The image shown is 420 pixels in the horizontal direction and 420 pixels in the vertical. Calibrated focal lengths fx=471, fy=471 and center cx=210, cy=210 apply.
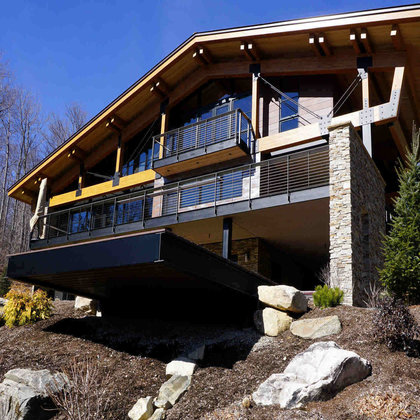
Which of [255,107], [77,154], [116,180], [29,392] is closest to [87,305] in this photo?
[29,392]

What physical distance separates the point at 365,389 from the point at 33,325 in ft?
26.8

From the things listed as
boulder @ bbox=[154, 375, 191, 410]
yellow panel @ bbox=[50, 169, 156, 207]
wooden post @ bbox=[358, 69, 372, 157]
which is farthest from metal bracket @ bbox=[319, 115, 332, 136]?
boulder @ bbox=[154, 375, 191, 410]

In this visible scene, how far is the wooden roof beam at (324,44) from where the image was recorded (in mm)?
15625

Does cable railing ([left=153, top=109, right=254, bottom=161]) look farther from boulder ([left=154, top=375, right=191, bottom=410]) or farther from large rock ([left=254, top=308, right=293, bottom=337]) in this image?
boulder ([left=154, top=375, right=191, bottom=410])

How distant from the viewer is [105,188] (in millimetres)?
21766

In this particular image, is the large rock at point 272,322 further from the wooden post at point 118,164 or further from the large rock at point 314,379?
the wooden post at point 118,164

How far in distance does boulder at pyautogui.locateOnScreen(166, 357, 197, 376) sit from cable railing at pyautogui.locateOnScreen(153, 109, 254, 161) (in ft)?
30.8

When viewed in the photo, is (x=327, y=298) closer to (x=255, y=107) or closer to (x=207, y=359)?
(x=207, y=359)

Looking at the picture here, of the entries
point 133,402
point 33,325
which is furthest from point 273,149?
Answer: point 133,402

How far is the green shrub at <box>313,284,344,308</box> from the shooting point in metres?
10.2

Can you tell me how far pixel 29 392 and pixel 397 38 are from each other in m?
13.9

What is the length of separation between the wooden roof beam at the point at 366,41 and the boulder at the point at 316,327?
980cm

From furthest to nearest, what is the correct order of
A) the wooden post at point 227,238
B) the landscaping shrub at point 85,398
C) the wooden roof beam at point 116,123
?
the wooden roof beam at point 116,123, the wooden post at point 227,238, the landscaping shrub at point 85,398

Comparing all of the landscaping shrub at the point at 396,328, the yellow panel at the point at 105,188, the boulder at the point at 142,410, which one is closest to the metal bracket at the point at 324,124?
the yellow panel at the point at 105,188
